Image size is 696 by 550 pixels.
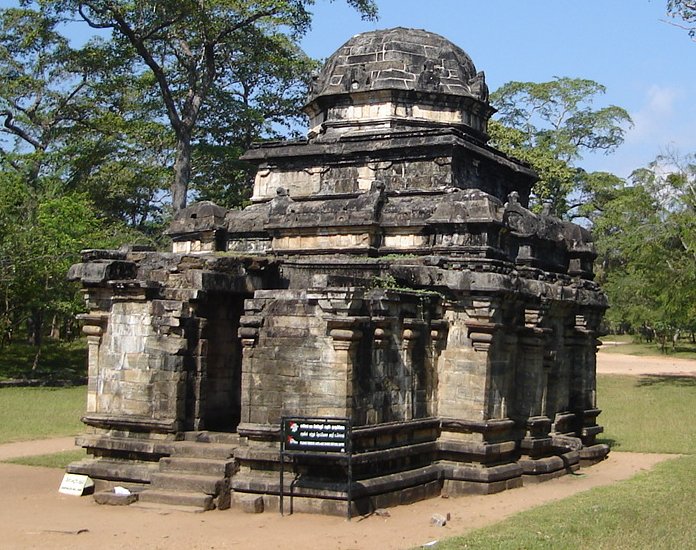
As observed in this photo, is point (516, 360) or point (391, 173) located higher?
point (391, 173)

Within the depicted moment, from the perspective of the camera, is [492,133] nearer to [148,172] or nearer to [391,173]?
[148,172]

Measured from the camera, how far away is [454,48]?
18.4 metres

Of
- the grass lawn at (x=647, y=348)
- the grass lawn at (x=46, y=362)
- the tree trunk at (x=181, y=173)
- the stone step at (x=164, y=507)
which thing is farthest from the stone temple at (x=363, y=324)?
the grass lawn at (x=647, y=348)

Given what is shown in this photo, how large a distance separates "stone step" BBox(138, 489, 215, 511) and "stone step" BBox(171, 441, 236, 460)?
653 mm

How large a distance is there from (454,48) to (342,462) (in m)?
10.4

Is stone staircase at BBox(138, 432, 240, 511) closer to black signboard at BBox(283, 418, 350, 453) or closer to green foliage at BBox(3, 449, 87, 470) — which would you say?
black signboard at BBox(283, 418, 350, 453)

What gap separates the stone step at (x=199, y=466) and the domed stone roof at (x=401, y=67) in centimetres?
855

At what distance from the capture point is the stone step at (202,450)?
11891mm

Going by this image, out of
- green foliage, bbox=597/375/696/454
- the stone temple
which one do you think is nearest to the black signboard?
the stone temple

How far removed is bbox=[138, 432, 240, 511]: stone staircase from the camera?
1129 centimetres

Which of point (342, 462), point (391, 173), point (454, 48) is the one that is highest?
point (454, 48)

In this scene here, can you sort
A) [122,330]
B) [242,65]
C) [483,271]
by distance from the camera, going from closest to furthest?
1. [122,330]
2. [483,271]
3. [242,65]

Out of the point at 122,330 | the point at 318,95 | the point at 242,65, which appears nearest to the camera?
the point at 122,330

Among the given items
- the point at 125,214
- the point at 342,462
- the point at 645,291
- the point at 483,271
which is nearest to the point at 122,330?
the point at 342,462
